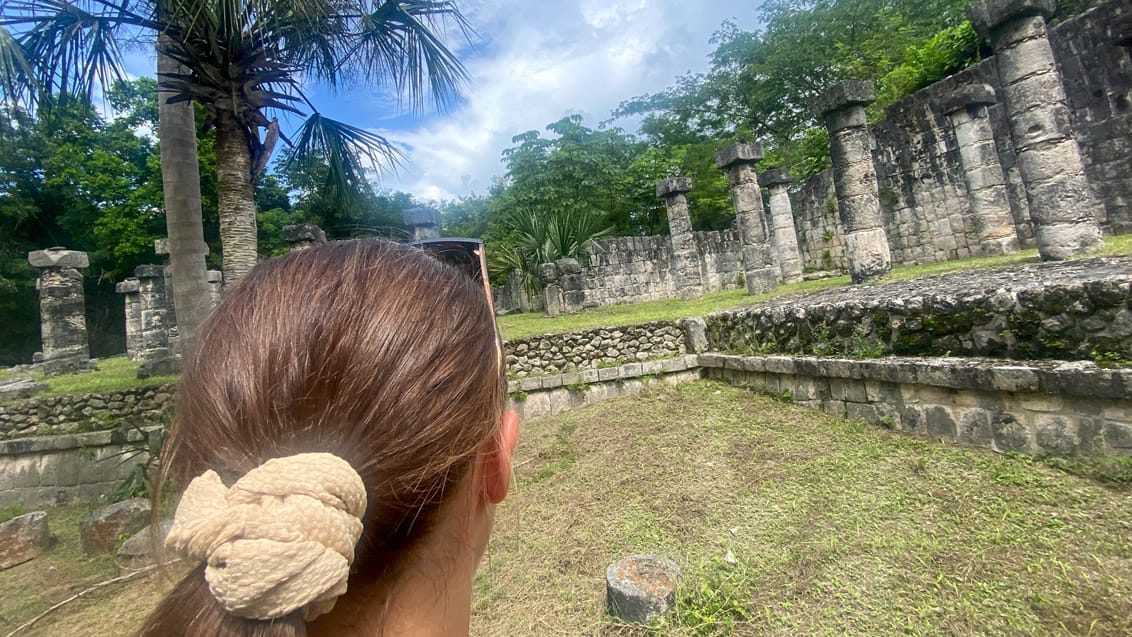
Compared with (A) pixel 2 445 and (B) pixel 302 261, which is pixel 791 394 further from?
(A) pixel 2 445

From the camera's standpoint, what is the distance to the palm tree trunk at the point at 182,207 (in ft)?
18.6

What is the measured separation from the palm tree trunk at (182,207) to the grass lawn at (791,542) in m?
2.66

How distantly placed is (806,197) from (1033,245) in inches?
240

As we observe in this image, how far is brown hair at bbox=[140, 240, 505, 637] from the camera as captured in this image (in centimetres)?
72

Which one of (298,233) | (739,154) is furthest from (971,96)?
(298,233)

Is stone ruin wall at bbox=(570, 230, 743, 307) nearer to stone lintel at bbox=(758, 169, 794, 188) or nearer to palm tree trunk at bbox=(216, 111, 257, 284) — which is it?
stone lintel at bbox=(758, 169, 794, 188)

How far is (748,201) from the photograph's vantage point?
11.9 m

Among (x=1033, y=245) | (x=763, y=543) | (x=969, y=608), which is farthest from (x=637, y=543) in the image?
(x=1033, y=245)

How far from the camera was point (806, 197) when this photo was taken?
50.0ft

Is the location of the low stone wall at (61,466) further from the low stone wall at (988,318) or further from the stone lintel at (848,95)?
the stone lintel at (848,95)

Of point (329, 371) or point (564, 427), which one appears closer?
point (329, 371)

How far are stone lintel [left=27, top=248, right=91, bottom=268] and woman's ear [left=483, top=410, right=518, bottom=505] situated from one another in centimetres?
1695

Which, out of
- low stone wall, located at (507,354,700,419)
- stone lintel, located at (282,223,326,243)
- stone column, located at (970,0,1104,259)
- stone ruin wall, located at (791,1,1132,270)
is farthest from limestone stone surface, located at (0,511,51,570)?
stone ruin wall, located at (791,1,1132,270)

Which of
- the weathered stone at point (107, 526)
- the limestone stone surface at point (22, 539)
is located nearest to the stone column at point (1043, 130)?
the weathered stone at point (107, 526)
